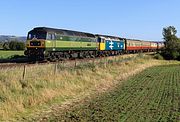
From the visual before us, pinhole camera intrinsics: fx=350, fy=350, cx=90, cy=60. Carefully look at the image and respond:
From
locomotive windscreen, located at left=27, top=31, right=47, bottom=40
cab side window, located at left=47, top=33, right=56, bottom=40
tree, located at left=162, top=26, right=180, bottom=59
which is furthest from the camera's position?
tree, located at left=162, top=26, right=180, bottom=59

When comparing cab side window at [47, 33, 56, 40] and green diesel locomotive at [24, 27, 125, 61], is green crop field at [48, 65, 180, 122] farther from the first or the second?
cab side window at [47, 33, 56, 40]

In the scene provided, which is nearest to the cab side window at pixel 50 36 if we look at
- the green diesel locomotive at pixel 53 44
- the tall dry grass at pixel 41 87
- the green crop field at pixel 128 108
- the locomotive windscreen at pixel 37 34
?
the green diesel locomotive at pixel 53 44

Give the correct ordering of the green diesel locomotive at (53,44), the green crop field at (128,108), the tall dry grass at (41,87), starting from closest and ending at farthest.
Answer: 1. the green crop field at (128,108)
2. the tall dry grass at (41,87)
3. the green diesel locomotive at (53,44)

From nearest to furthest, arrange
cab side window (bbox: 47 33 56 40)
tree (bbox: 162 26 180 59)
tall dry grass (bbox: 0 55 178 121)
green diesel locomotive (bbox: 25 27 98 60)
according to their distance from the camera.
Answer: tall dry grass (bbox: 0 55 178 121)
green diesel locomotive (bbox: 25 27 98 60)
cab side window (bbox: 47 33 56 40)
tree (bbox: 162 26 180 59)

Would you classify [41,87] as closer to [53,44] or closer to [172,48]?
[53,44]

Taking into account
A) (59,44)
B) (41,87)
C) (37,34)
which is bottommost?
(41,87)

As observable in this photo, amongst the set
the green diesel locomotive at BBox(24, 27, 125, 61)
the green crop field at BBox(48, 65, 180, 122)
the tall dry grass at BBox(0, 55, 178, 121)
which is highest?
the green diesel locomotive at BBox(24, 27, 125, 61)

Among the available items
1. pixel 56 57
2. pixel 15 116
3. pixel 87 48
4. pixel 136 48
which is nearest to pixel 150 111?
pixel 15 116

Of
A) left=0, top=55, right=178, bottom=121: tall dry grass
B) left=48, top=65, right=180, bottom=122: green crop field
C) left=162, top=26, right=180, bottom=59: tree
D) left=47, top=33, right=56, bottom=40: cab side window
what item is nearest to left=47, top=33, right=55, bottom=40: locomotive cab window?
left=47, top=33, right=56, bottom=40: cab side window

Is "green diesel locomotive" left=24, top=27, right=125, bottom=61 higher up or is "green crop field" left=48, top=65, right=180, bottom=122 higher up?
"green diesel locomotive" left=24, top=27, right=125, bottom=61

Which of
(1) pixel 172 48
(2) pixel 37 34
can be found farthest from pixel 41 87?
(1) pixel 172 48

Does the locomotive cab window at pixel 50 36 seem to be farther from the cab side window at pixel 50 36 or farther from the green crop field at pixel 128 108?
the green crop field at pixel 128 108

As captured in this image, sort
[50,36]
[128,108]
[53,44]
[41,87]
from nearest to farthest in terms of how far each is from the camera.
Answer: [128,108] < [41,87] < [50,36] < [53,44]

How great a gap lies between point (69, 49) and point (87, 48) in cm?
739
